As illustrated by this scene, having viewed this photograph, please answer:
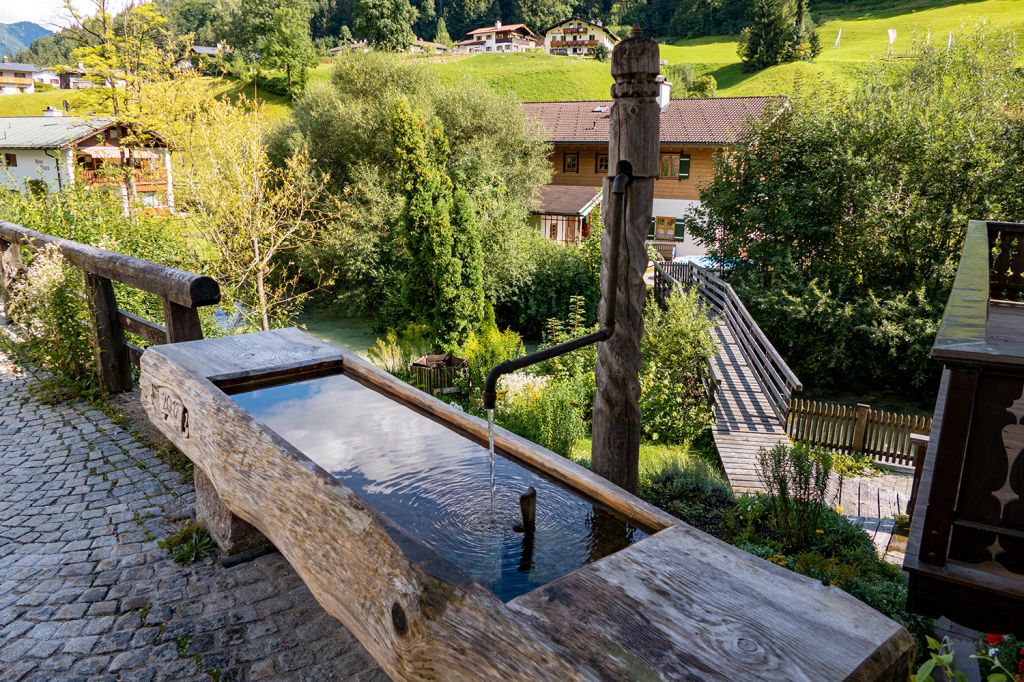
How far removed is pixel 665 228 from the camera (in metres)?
28.3

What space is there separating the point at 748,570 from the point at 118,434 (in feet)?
16.5

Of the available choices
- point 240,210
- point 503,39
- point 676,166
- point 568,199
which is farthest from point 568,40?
point 240,210

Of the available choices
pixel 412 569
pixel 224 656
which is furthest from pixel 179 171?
pixel 412 569

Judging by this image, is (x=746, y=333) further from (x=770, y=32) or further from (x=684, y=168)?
(x=770, y=32)

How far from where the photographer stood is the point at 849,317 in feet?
57.2

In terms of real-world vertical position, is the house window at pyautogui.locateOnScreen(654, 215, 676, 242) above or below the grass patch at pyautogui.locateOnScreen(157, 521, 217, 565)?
above

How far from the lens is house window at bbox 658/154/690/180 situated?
92.6ft

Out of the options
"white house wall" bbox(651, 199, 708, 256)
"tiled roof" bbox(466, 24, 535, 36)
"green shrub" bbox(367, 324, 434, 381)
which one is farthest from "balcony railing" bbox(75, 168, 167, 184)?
"tiled roof" bbox(466, 24, 535, 36)

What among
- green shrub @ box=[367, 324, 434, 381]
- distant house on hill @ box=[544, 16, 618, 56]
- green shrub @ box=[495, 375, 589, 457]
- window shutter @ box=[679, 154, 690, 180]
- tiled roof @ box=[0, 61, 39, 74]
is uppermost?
tiled roof @ box=[0, 61, 39, 74]

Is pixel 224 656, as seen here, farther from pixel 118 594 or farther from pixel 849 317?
pixel 849 317

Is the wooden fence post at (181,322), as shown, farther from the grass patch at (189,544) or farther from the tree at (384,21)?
the tree at (384,21)

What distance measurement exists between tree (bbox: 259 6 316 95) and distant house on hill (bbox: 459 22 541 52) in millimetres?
25526

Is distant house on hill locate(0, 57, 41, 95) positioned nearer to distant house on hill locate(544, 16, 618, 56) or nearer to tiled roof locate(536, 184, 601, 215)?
distant house on hill locate(544, 16, 618, 56)

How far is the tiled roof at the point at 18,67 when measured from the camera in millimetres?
89500
